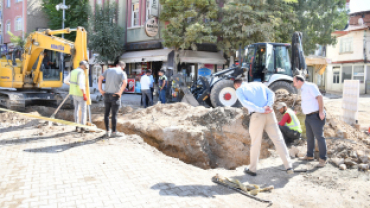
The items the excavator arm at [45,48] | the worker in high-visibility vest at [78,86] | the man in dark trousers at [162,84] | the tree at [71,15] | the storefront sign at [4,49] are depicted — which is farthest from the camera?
the storefront sign at [4,49]

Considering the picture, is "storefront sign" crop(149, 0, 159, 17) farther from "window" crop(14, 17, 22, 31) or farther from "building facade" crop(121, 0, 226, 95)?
"window" crop(14, 17, 22, 31)

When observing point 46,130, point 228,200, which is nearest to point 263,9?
point 46,130

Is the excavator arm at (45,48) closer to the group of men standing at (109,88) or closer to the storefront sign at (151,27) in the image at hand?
the group of men standing at (109,88)

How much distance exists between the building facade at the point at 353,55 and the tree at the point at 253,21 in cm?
1173

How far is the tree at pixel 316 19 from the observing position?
16734 millimetres

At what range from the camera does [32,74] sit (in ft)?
36.4

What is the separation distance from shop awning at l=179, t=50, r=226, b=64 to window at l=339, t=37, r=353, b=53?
1574 centimetres

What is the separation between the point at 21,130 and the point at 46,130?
0.69 m

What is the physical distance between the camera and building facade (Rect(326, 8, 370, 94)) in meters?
24.7

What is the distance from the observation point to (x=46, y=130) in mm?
7281

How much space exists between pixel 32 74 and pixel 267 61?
9173 mm

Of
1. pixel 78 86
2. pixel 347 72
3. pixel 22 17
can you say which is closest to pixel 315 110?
pixel 78 86

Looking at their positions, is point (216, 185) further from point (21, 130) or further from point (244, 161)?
point (21, 130)

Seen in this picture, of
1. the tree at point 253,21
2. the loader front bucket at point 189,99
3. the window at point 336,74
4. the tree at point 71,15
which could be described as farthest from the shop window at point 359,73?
the tree at point 71,15
